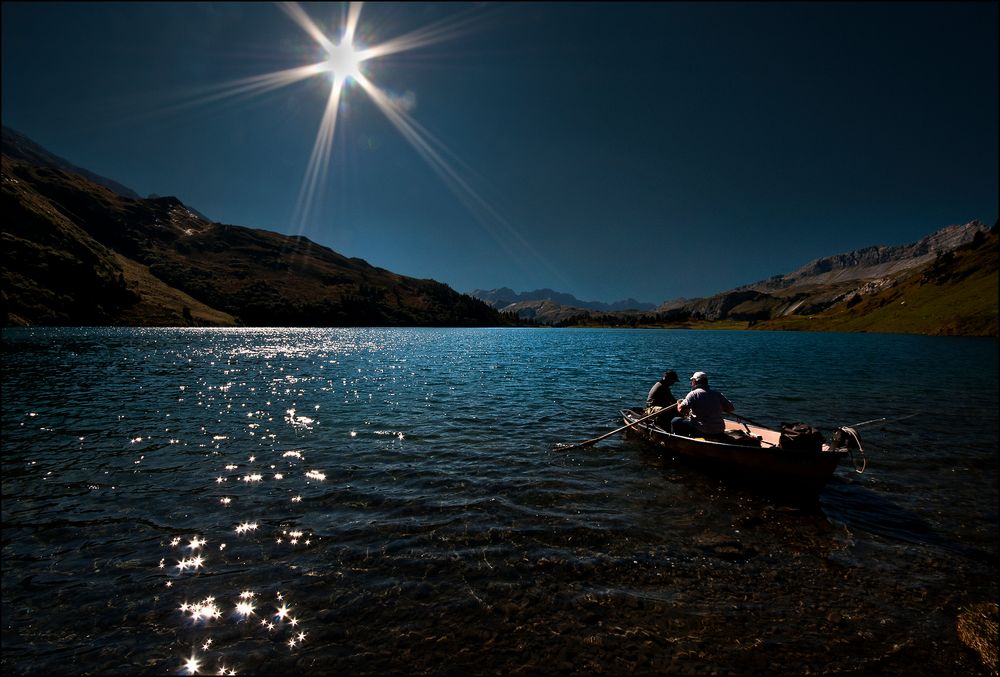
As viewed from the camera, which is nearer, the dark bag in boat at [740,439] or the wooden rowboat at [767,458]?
the wooden rowboat at [767,458]

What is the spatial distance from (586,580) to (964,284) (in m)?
218

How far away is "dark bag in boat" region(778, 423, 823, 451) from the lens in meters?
13.7

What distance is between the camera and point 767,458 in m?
14.3

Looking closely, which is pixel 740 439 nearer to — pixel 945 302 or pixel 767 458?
pixel 767 458

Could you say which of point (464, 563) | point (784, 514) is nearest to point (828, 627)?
point (784, 514)

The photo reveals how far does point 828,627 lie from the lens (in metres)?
8.12

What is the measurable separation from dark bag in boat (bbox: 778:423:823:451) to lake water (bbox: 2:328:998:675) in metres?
2.03

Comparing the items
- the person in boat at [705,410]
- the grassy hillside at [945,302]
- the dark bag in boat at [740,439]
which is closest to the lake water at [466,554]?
the person in boat at [705,410]

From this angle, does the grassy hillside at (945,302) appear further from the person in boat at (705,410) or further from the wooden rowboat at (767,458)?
the wooden rowboat at (767,458)

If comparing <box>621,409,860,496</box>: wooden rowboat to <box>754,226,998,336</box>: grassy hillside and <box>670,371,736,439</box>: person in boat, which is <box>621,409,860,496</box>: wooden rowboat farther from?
<box>754,226,998,336</box>: grassy hillside

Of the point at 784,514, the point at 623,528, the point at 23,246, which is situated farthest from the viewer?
the point at 23,246

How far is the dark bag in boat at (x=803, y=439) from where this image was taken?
45.0 feet

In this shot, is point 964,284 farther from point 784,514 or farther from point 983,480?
point 784,514

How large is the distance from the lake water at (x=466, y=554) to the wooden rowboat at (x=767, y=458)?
77 centimetres
